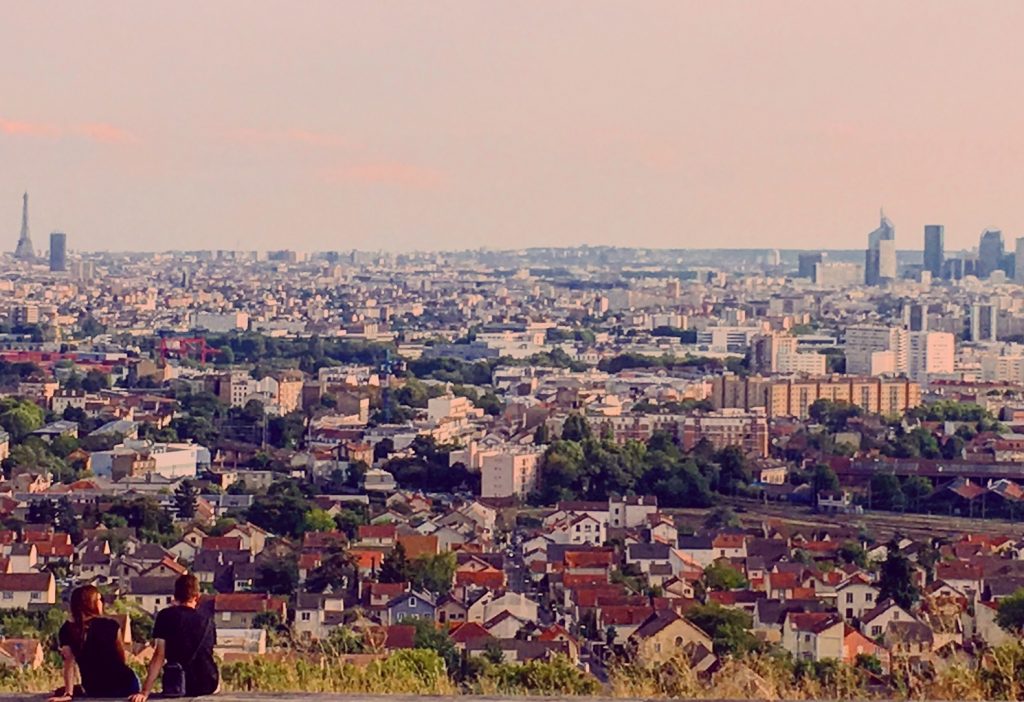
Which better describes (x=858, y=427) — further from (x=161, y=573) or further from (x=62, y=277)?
(x=62, y=277)

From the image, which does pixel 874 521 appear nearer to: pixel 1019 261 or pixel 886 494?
pixel 886 494

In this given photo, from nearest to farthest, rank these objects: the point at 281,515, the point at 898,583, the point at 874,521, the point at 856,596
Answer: the point at 898,583 < the point at 856,596 < the point at 281,515 < the point at 874,521

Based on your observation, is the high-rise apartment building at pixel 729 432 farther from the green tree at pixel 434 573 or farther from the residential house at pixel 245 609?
the residential house at pixel 245 609

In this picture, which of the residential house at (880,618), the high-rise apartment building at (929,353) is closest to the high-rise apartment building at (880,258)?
the high-rise apartment building at (929,353)

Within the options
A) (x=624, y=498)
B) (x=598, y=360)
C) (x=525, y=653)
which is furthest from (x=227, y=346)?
(x=525, y=653)

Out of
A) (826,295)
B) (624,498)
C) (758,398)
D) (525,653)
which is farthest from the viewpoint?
(826,295)

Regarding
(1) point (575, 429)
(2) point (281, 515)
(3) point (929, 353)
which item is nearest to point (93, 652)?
(2) point (281, 515)

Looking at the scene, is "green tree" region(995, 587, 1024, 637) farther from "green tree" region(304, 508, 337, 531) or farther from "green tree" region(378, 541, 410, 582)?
"green tree" region(304, 508, 337, 531)
